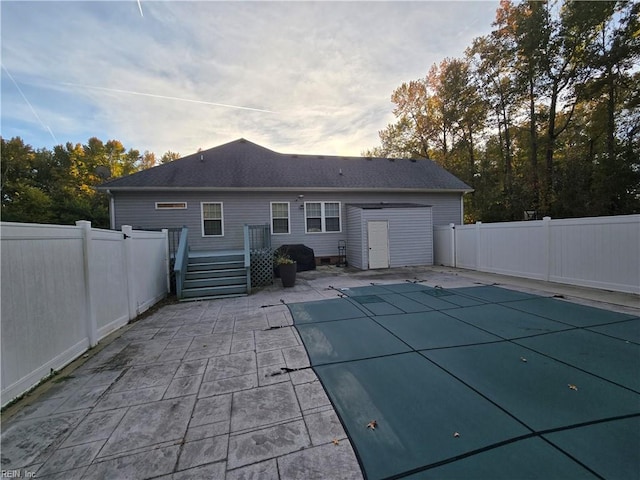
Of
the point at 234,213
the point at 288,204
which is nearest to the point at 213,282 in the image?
the point at 234,213

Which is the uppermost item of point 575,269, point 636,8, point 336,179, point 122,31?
point 636,8

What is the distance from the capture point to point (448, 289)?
6.82 m

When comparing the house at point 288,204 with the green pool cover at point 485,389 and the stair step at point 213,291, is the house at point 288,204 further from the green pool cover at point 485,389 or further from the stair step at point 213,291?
the green pool cover at point 485,389

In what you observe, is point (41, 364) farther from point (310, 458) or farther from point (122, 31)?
point (122, 31)

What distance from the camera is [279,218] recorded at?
11281mm

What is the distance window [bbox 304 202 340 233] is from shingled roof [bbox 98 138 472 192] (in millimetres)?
819

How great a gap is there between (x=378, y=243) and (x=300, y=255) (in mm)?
3141

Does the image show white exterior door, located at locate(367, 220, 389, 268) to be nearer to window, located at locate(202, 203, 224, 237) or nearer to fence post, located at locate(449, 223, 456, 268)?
fence post, located at locate(449, 223, 456, 268)

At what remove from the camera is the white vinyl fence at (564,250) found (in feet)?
18.5

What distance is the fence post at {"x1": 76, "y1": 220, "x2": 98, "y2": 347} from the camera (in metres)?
3.65

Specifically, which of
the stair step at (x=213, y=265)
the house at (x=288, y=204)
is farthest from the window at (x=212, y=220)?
the stair step at (x=213, y=265)

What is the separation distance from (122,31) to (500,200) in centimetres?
1931

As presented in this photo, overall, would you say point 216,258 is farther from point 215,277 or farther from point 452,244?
point 452,244

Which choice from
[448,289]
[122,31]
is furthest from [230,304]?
[122,31]
